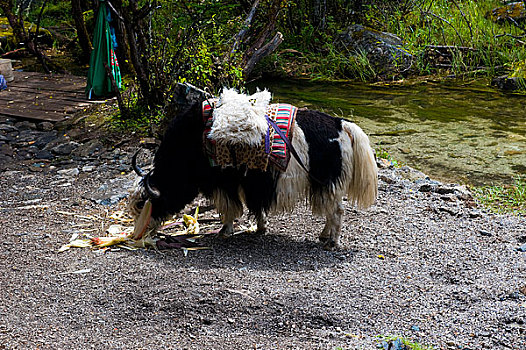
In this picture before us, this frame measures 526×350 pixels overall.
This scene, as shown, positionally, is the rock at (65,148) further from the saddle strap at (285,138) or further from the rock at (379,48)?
the rock at (379,48)

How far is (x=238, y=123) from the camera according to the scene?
12.3ft

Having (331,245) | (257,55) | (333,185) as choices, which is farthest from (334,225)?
(257,55)

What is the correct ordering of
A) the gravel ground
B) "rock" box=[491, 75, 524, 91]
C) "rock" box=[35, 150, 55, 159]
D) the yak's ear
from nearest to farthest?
1. the gravel ground
2. the yak's ear
3. "rock" box=[35, 150, 55, 159]
4. "rock" box=[491, 75, 524, 91]

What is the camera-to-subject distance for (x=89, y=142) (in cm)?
661

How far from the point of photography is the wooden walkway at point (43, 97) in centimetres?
788

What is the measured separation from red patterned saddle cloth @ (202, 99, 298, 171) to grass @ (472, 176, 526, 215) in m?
2.26

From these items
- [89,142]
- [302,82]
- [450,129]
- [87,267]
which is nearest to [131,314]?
[87,267]

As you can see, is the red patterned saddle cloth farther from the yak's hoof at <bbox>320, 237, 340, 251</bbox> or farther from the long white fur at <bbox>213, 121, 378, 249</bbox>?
the yak's hoof at <bbox>320, 237, 340, 251</bbox>

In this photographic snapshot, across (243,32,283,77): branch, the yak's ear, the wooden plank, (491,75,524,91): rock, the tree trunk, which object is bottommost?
the wooden plank

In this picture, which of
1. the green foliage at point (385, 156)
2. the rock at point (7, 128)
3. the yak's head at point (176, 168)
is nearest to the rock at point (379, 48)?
the green foliage at point (385, 156)

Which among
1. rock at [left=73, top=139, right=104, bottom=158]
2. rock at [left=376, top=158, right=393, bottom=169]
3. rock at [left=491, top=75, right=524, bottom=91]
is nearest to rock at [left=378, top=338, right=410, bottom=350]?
rock at [left=376, top=158, right=393, bottom=169]

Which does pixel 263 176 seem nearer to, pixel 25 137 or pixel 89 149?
pixel 89 149

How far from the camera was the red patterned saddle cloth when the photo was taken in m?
3.79

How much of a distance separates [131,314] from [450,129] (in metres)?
5.78
